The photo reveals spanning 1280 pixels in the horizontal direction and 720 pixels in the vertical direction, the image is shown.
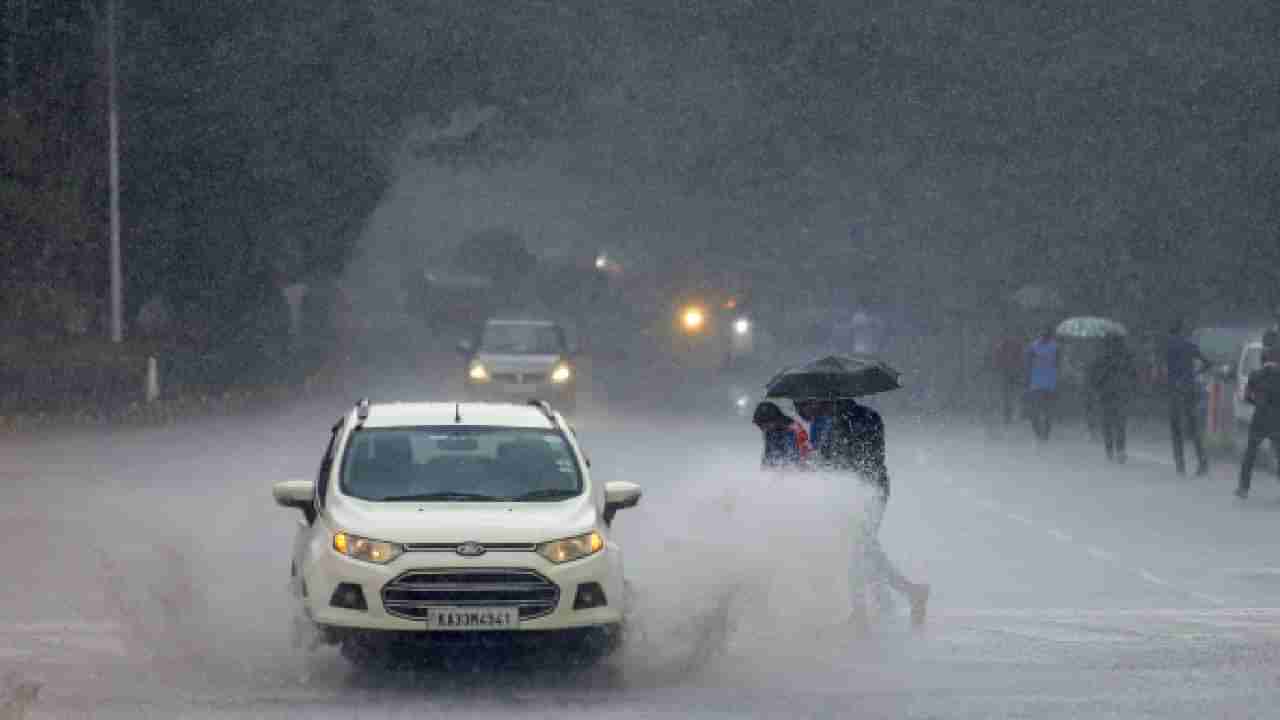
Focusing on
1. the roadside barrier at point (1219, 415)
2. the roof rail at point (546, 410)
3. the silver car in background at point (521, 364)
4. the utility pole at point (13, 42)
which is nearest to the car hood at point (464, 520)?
the roof rail at point (546, 410)

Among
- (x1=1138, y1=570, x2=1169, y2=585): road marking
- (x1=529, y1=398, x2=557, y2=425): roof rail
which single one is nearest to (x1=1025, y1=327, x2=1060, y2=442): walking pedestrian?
(x1=1138, y1=570, x2=1169, y2=585): road marking

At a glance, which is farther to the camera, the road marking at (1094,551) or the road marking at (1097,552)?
the road marking at (1097,552)

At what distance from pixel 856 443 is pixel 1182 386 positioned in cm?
1489

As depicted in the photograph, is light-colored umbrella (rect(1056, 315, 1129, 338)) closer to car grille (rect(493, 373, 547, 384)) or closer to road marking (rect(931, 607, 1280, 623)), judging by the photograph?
car grille (rect(493, 373, 547, 384))

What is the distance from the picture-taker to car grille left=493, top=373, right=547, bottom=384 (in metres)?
37.4

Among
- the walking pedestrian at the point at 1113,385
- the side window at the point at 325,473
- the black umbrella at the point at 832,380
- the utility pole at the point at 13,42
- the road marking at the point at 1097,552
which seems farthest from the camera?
the utility pole at the point at 13,42

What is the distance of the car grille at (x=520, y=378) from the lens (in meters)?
37.4

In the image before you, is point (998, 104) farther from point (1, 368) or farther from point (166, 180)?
point (1, 368)

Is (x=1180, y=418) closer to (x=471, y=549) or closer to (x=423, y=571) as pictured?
(x=471, y=549)

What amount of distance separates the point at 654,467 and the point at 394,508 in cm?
1615

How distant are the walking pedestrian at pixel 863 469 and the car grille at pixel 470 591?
2.67 m

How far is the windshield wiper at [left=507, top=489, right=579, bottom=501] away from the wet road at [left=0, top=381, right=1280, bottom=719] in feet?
2.83

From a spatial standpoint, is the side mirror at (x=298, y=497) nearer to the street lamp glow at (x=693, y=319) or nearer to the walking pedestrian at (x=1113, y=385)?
the walking pedestrian at (x=1113, y=385)

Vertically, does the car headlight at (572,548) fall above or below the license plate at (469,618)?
above
